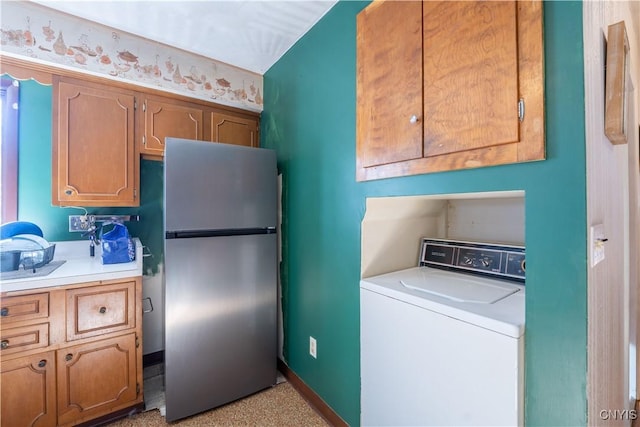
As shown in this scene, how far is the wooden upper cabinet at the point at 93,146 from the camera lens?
1772mm

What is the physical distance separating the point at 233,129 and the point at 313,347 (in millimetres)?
1840

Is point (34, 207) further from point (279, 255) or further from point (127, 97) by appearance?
point (279, 255)

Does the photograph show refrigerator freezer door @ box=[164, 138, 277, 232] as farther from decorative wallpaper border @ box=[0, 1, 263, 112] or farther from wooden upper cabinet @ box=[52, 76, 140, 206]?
decorative wallpaper border @ box=[0, 1, 263, 112]

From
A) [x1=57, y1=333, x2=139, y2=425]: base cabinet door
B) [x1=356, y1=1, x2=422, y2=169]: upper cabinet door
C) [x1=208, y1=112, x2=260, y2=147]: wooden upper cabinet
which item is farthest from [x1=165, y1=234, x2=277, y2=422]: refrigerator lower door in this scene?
[x1=356, y1=1, x2=422, y2=169]: upper cabinet door

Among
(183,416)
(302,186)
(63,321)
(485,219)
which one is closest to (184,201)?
(302,186)

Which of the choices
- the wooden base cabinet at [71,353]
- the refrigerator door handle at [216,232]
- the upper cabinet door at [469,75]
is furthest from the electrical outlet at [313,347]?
the upper cabinet door at [469,75]

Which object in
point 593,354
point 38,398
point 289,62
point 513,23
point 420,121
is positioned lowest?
point 38,398

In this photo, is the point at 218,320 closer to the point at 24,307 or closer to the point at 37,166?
the point at 24,307

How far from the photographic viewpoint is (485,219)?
150cm

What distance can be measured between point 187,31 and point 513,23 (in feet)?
6.26

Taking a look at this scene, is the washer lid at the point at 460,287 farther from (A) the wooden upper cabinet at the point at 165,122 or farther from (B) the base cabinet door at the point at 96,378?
(A) the wooden upper cabinet at the point at 165,122

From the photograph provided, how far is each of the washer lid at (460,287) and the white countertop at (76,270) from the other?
63.3 inches

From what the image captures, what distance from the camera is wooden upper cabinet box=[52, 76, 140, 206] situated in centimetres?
177

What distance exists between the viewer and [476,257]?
138 cm
